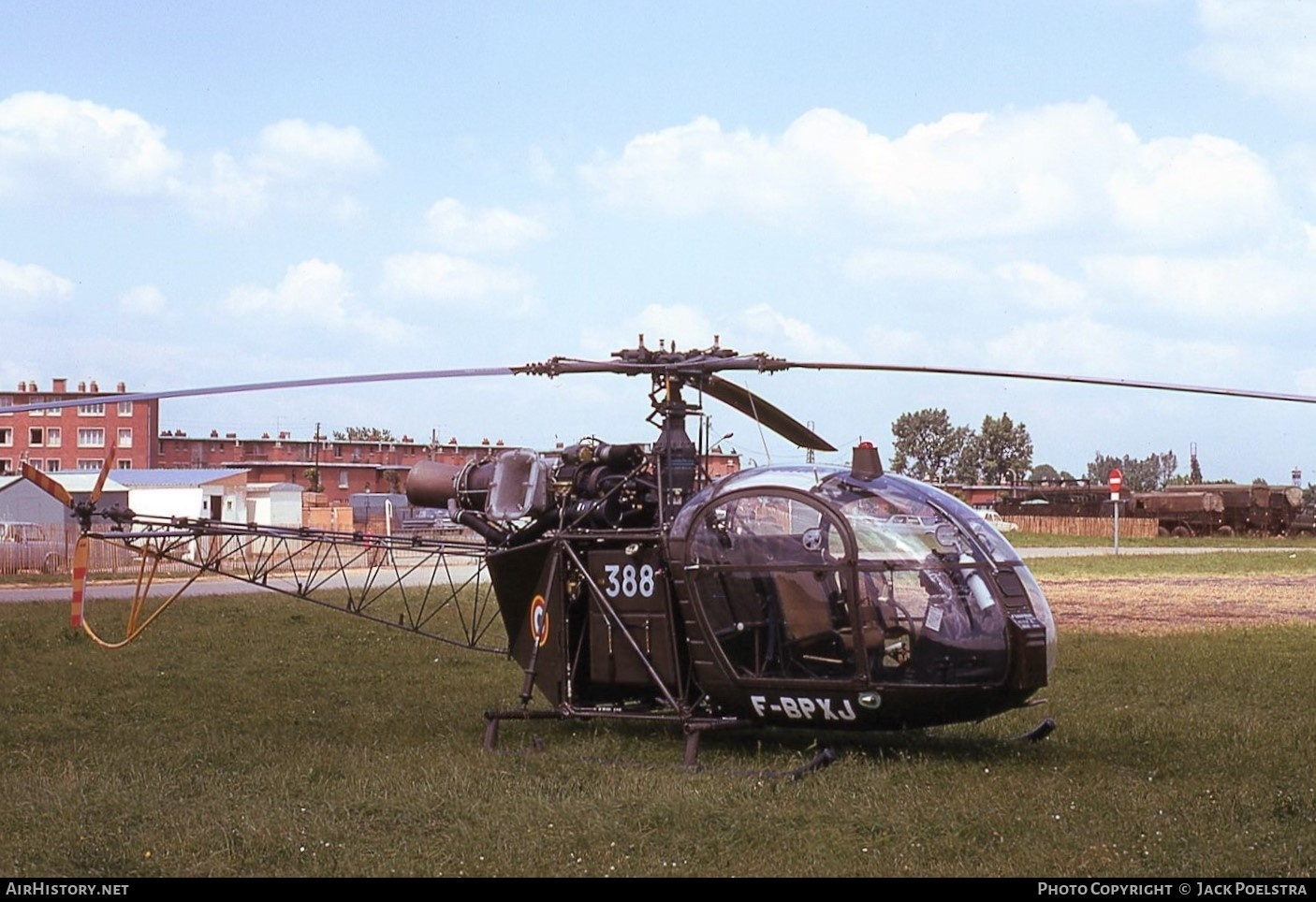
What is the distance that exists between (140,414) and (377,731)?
77024mm

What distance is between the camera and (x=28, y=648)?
18.8 metres

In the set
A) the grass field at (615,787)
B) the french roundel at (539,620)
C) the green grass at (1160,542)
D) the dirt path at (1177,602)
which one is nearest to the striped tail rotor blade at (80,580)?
the grass field at (615,787)

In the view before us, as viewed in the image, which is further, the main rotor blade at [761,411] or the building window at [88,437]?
the building window at [88,437]

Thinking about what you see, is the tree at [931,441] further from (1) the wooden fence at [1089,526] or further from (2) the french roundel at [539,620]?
(2) the french roundel at [539,620]

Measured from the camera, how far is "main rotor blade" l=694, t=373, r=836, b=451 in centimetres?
1086

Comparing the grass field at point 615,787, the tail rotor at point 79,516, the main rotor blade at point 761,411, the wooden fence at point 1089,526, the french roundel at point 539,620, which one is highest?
the main rotor blade at point 761,411

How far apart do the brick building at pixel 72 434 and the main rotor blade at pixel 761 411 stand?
76.1m

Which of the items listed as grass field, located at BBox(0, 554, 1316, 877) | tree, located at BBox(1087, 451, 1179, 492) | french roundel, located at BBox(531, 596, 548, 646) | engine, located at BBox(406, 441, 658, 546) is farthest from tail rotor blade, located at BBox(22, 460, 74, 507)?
tree, located at BBox(1087, 451, 1179, 492)

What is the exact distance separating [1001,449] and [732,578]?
88436mm

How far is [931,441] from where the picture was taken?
304 feet

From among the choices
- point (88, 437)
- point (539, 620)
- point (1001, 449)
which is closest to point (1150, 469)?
point (1001, 449)

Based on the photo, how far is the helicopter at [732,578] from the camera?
9570 mm

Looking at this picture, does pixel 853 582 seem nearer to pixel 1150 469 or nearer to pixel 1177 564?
pixel 1177 564

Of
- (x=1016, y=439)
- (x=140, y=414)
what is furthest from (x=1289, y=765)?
(x=1016, y=439)
